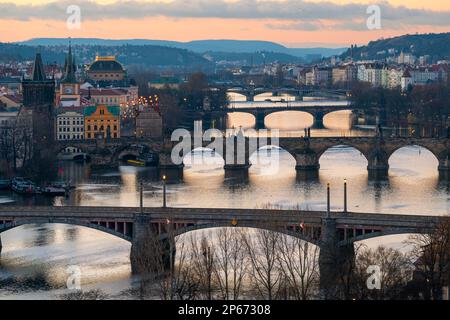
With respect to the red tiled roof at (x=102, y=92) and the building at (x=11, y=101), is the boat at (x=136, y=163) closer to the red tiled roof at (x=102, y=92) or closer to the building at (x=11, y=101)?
the building at (x=11, y=101)

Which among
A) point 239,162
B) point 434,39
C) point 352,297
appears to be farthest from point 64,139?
point 434,39

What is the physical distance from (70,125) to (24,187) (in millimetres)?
12431

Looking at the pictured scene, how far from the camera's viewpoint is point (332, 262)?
22031mm

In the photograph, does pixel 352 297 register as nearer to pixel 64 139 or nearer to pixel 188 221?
pixel 188 221

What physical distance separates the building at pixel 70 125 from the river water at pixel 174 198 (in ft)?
14.3

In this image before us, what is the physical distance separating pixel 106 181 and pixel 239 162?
178 inches

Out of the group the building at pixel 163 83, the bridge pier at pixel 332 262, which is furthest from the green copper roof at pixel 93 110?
the bridge pier at pixel 332 262

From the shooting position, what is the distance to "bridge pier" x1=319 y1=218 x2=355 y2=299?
63.6 feet

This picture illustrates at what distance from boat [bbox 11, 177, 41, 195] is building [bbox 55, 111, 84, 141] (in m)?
10.7

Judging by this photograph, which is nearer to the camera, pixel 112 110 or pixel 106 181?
pixel 106 181

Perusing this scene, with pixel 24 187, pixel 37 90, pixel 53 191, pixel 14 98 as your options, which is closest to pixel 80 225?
pixel 53 191

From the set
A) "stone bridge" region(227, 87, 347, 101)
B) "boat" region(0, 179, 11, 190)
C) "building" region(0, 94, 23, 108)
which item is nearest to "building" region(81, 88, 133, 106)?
"building" region(0, 94, 23, 108)

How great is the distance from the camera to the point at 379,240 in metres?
24.9
